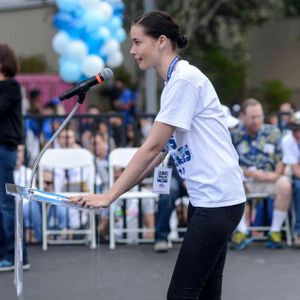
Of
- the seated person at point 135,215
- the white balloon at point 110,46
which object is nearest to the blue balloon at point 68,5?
the white balloon at point 110,46

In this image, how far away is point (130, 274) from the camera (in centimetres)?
718

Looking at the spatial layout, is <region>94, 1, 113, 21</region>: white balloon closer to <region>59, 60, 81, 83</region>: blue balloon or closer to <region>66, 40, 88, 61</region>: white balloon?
<region>66, 40, 88, 61</region>: white balloon

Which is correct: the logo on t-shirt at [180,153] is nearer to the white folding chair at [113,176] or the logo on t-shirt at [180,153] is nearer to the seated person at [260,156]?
the white folding chair at [113,176]

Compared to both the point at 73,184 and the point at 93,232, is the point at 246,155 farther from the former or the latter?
the point at 73,184

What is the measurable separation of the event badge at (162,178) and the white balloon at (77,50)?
7.27 meters

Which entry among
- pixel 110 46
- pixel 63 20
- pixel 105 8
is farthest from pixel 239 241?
pixel 63 20

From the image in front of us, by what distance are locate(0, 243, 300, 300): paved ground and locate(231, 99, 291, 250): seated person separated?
0.51 meters

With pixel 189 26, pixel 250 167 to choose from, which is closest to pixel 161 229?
pixel 250 167

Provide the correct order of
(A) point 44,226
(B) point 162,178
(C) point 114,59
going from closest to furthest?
1. (B) point 162,178
2. (A) point 44,226
3. (C) point 114,59

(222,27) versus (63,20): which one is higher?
(222,27)

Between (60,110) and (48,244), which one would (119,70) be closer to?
(60,110)

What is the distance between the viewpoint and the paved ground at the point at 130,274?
21.3ft

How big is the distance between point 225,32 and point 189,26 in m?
3.56

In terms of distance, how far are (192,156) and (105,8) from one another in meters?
8.04
